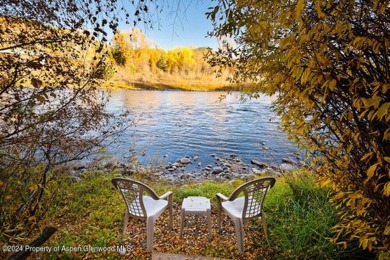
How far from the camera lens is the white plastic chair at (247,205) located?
2.65 m

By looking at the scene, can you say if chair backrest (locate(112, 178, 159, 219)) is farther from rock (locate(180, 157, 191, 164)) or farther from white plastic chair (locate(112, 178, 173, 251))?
rock (locate(180, 157, 191, 164))

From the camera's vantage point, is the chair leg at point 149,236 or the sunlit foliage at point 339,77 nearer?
the sunlit foliage at point 339,77

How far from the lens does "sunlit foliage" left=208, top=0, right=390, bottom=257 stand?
1108 mm

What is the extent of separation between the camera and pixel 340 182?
5.78ft

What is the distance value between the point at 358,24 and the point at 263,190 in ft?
6.99

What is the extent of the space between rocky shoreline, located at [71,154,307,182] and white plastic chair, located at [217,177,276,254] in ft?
11.0

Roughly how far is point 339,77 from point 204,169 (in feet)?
20.4

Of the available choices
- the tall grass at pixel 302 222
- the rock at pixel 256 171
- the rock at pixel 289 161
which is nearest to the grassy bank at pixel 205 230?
the tall grass at pixel 302 222

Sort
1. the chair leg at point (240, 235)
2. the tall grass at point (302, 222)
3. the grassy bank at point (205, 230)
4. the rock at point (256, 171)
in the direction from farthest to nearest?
1. the rock at point (256, 171)
2. the chair leg at point (240, 235)
3. the grassy bank at point (205, 230)
4. the tall grass at point (302, 222)

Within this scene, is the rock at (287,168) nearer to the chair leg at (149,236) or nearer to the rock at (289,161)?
the rock at (289,161)

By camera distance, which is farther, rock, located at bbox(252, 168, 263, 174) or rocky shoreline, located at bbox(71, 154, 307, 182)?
rock, located at bbox(252, 168, 263, 174)

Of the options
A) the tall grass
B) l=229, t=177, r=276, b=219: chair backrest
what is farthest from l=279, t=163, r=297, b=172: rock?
l=229, t=177, r=276, b=219: chair backrest

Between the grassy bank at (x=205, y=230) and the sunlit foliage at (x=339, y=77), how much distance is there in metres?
→ 0.91

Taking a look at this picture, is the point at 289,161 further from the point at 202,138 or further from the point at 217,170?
the point at 202,138
